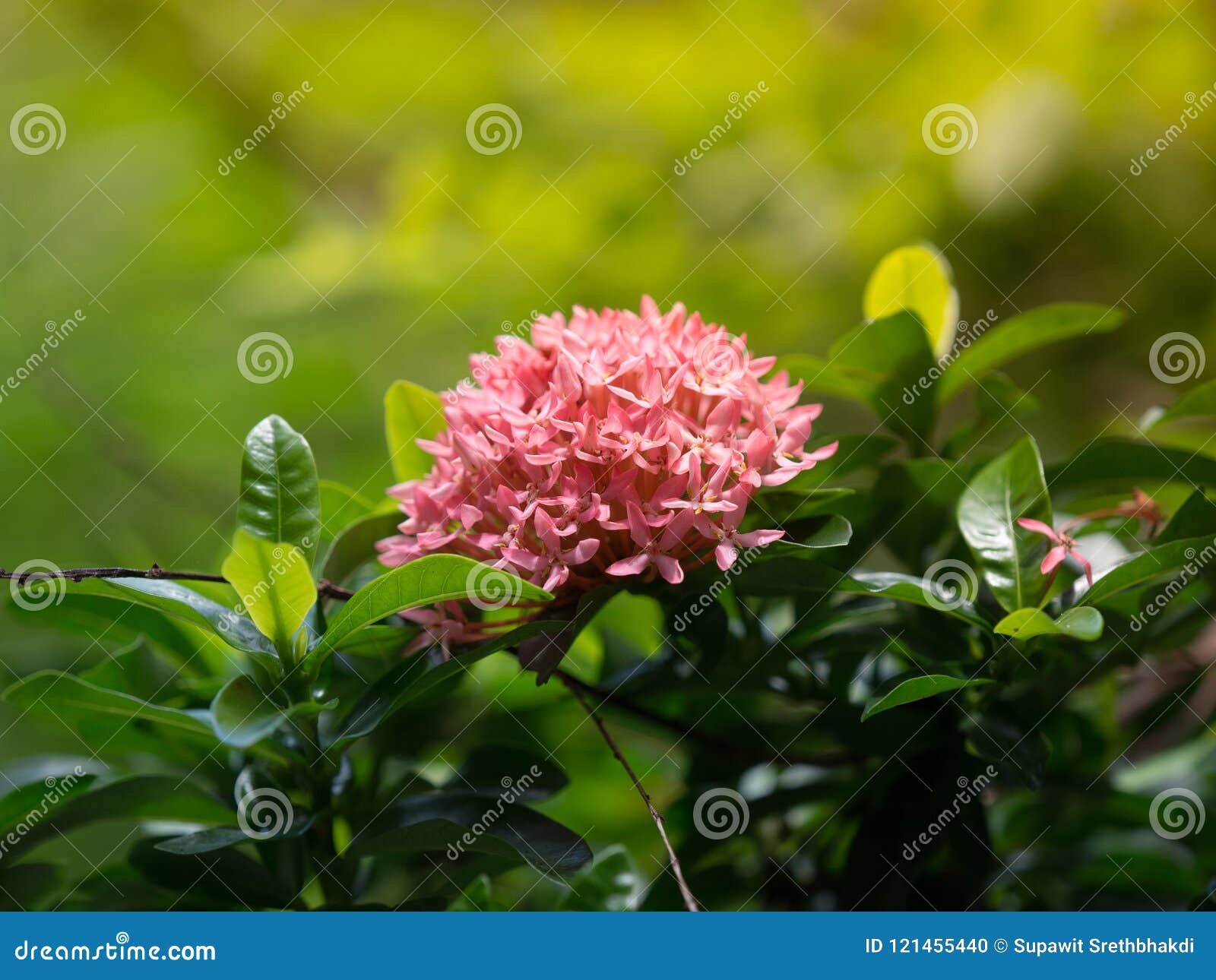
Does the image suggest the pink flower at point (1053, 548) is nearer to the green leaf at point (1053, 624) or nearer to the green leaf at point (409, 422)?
the green leaf at point (1053, 624)

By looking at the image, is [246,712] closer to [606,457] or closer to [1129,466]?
[606,457]

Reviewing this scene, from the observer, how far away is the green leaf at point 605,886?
759 mm

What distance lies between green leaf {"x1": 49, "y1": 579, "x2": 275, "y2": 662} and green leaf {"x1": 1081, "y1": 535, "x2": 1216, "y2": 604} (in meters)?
0.60

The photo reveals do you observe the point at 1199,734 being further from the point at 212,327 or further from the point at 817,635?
the point at 212,327

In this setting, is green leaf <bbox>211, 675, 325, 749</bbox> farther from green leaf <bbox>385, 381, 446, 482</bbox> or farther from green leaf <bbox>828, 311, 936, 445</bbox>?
green leaf <bbox>828, 311, 936, 445</bbox>

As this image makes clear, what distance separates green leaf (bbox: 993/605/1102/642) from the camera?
62 centimetres

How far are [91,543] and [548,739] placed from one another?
3.84 feet

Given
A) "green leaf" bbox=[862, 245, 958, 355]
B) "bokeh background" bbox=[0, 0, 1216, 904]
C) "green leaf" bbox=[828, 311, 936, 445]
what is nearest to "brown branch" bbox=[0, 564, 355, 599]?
"green leaf" bbox=[828, 311, 936, 445]

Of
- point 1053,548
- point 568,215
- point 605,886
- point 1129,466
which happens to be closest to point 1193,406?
point 1129,466

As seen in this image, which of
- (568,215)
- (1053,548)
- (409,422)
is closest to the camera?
(1053,548)

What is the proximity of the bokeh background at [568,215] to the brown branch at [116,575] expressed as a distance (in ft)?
3.17

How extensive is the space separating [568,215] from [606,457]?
4.54 ft

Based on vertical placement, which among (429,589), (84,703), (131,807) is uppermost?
(429,589)

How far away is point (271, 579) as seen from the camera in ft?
2.10
